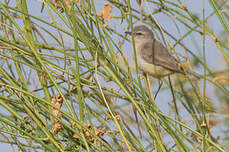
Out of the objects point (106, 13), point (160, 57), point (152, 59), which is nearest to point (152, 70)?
point (152, 59)

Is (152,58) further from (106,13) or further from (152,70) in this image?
(106,13)

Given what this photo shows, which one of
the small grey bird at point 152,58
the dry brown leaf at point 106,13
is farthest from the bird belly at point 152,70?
the dry brown leaf at point 106,13

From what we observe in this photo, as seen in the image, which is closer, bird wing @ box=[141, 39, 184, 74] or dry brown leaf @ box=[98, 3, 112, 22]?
dry brown leaf @ box=[98, 3, 112, 22]

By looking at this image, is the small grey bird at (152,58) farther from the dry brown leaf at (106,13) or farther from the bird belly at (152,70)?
the dry brown leaf at (106,13)

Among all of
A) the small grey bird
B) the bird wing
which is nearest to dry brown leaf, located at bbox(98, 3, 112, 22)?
the small grey bird

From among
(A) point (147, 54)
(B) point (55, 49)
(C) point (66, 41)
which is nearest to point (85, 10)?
(C) point (66, 41)

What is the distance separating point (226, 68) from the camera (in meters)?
3.01

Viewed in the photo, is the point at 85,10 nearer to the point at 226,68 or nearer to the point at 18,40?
the point at 18,40

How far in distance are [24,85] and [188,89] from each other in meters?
1.46

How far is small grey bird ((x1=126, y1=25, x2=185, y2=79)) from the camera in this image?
3.95m

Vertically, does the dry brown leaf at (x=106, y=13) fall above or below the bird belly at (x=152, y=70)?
below

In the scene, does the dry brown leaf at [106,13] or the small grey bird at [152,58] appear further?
the small grey bird at [152,58]

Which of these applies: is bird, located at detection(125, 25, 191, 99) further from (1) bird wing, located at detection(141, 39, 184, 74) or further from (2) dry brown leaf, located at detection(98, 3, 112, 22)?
(2) dry brown leaf, located at detection(98, 3, 112, 22)

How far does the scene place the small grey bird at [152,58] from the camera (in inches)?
155
